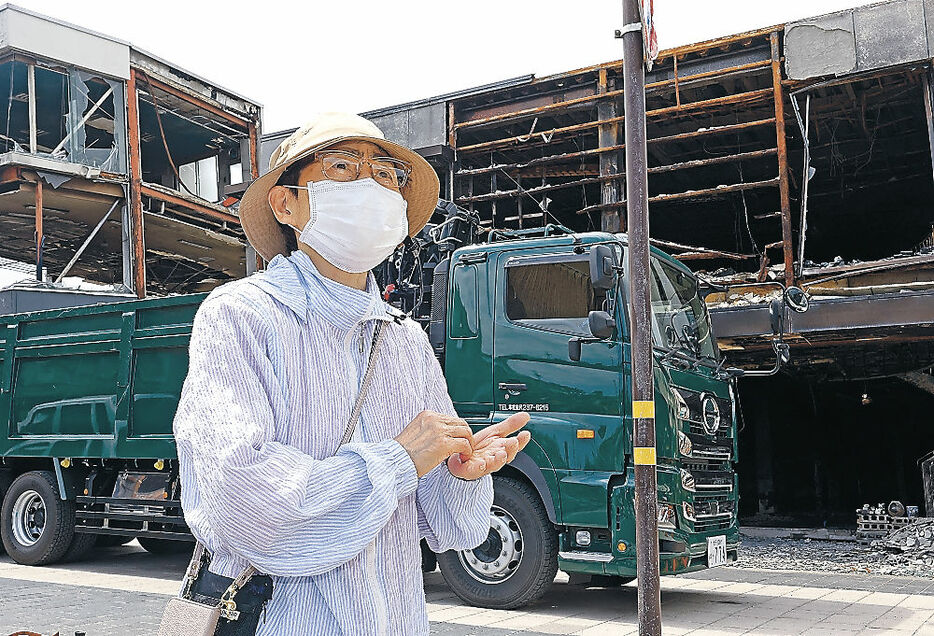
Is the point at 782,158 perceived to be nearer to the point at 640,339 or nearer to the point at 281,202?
the point at 640,339

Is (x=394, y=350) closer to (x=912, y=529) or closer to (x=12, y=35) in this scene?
(x=912, y=529)

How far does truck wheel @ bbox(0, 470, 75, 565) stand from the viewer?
10219mm

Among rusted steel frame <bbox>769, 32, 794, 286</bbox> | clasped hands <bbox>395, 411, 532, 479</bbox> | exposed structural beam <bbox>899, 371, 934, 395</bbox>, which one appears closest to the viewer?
clasped hands <bbox>395, 411, 532, 479</bbox>

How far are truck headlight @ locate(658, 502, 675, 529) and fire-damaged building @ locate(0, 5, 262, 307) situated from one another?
1137 centimetres

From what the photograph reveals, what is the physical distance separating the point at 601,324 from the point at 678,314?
1.19 metres

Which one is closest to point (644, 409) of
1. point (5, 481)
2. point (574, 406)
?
point (574, 406)

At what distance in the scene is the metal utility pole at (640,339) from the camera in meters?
6.54

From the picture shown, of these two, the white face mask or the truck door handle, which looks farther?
the truck door handle

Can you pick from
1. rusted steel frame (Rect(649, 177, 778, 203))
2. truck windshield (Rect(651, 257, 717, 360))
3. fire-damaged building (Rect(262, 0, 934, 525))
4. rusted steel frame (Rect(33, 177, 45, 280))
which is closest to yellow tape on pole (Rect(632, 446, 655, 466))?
truck windshield (Rect(651, 257, 717, 360))

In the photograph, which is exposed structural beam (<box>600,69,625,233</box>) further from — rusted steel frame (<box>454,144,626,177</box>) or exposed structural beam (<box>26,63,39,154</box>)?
exposed structural beam (<box>26,63,39,154</box>)

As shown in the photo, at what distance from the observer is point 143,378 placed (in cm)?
948

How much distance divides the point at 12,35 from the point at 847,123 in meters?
16.0

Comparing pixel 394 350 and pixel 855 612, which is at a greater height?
pixel 394 350

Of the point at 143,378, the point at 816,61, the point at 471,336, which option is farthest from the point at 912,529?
the point at 143,378
